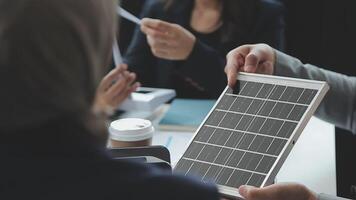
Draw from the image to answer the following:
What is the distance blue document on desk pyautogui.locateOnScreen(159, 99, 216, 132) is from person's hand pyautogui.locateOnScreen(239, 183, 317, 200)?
1.90 ft

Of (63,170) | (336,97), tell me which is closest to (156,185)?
(63,170)

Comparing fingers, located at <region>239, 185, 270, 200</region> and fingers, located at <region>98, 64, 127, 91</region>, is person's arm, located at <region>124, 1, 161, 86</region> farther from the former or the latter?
fingers, located at <region>239, 185, 270, 200</region>

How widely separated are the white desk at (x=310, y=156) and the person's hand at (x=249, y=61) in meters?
0.20

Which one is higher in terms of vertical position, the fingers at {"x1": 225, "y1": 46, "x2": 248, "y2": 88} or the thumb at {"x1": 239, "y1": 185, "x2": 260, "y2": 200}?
the fingers at {"x1": 225, "y1": 46, "x2": 248, "y2": 88}

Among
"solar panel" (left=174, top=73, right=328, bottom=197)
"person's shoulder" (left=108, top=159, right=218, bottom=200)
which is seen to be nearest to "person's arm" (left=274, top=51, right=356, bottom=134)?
"solar panel" (left=174, top=73, right=328, bottom=197)

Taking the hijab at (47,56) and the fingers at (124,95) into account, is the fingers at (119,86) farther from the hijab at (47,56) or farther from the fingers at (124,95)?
the hijab at (47,56)

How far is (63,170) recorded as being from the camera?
56 centimetres

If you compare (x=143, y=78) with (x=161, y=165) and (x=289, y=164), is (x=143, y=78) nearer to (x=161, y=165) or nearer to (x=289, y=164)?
(x=289, y=164)

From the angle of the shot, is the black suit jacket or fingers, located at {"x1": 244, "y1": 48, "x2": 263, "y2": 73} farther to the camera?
fingers, located at {"x1": 244, "y1": 48, "x2": 263, "y2": 73}

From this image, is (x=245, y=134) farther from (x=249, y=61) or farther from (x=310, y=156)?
(x=310, y=156)

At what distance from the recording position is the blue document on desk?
1609mm

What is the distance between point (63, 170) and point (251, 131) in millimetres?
617

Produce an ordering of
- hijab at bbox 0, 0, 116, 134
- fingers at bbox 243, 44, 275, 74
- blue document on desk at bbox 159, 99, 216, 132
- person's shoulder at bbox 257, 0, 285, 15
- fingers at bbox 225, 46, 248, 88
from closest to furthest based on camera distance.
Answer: hijab at bbox 0, 0, 116, 134 < fingers at bbox 225, 46, 248, 88 < fingers at bbox 243, 44, 275, 74 < blue document on desk at bbox 159, 99, 216, 132 < person's shoulder at bbox 257, 0, 285, 15

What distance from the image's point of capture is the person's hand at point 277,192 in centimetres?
97
